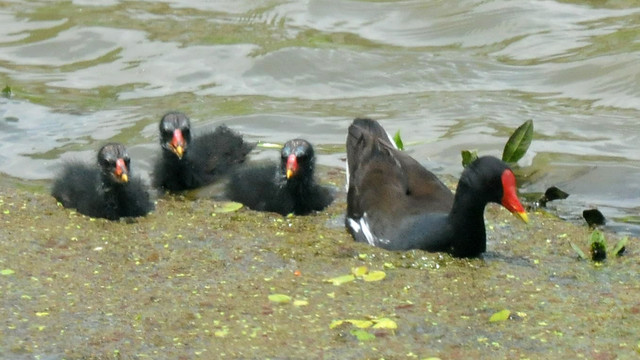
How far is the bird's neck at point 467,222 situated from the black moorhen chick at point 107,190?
2090 mm

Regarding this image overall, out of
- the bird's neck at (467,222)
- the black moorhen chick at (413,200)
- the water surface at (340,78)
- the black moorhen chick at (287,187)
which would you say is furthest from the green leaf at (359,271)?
the water surface at (340,78)

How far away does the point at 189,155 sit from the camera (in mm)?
8516

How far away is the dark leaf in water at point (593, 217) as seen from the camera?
7.65 m

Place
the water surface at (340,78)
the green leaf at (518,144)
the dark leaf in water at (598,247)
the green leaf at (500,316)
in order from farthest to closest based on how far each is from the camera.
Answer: the water surface at (340,78)
the green leaf at (518,144)
the dark leaf in water at (598,247)
the green leaf at (500,316)

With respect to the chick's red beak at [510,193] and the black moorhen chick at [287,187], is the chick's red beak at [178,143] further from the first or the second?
the chick's red beak at [510,193]

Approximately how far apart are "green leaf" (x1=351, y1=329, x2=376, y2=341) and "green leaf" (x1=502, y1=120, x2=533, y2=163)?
3580 mm

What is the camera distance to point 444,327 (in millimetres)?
5555

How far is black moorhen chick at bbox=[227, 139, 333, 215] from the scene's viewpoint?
7738 mm

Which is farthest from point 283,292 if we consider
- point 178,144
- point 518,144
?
point 518,144

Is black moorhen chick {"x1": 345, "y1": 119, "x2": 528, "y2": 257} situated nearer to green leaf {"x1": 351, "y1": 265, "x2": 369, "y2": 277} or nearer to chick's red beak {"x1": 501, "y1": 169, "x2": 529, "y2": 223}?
chick's red beak {"x1": 501, "y1": 169, "x2": 529, "y2": 223}

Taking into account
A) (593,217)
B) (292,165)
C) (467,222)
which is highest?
(292,165)

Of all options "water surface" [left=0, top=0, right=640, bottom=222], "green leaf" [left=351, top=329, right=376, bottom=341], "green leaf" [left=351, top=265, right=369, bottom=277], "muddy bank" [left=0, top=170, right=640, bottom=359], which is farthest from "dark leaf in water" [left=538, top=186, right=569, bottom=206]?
"green leaf" [left=351, top=329, right=376, bottom=341]

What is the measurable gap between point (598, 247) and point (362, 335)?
186 centimetres

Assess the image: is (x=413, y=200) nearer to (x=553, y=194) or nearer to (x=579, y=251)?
(x=579, y=251)
